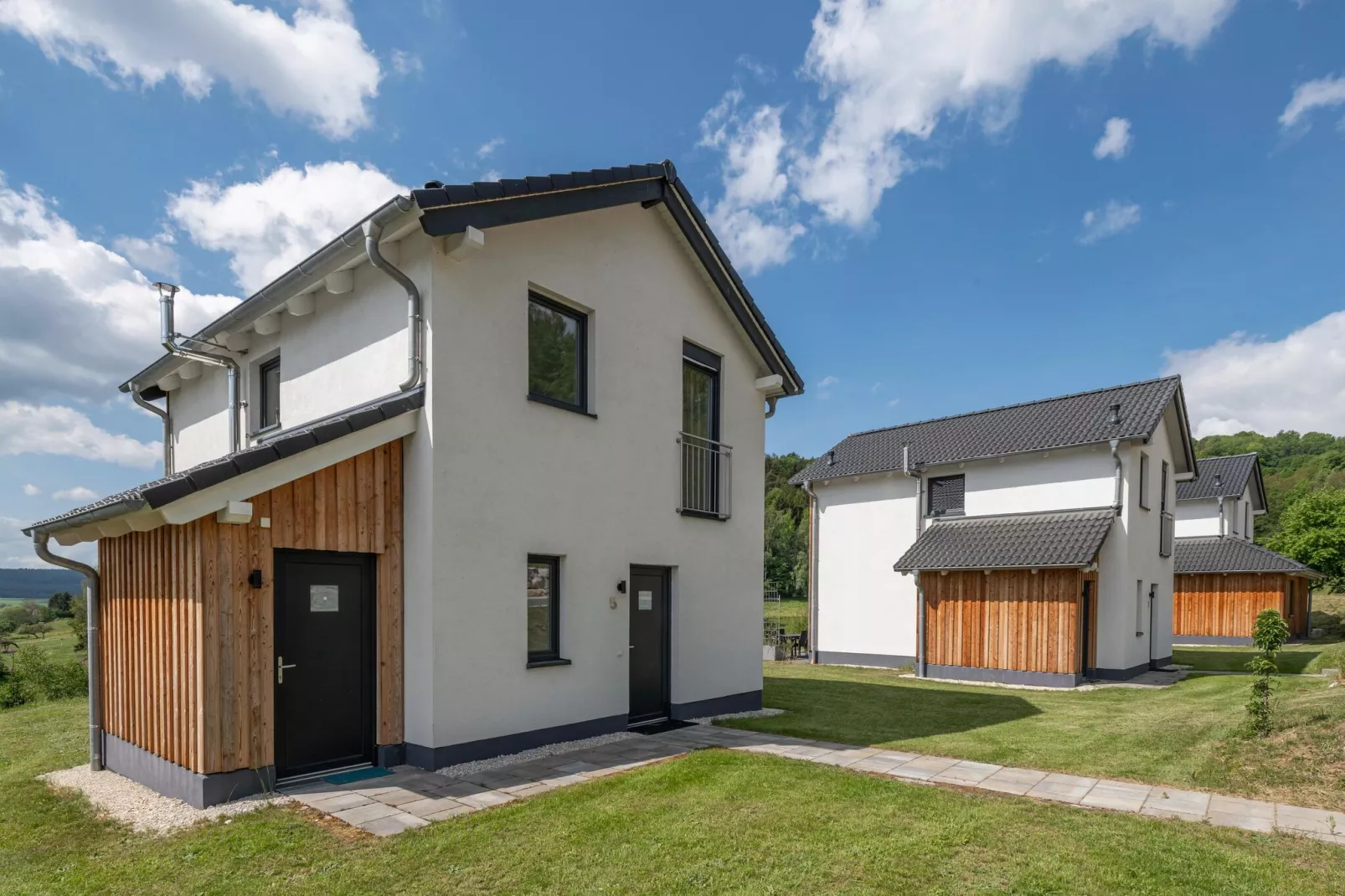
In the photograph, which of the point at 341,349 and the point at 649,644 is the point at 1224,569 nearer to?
the point at 649,644

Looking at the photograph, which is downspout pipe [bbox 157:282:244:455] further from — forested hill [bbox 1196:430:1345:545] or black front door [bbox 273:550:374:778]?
forested hill [bbox 1196:430:1345:545]

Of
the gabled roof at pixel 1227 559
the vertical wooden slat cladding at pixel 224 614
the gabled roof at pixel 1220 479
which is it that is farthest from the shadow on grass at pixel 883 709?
the gabled roof at pixel 1220 479

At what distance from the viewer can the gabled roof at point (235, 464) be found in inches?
213

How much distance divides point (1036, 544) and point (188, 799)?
15502 mm

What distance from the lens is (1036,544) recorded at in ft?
51.7

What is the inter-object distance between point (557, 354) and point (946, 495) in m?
13.7

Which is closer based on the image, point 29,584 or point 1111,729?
point 1111,729

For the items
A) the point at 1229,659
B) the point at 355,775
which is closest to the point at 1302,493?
the point at 1229,659

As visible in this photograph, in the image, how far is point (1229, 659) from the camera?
2072cm

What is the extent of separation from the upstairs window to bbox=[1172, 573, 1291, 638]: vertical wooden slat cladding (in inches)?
480

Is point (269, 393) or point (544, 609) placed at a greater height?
point (269, 393)

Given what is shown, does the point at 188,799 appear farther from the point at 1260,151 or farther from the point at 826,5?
the point at 1260,151

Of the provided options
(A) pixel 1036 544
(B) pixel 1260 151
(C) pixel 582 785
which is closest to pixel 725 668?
(C) pixel 582 785

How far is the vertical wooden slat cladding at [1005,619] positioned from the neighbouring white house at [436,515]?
825 cm
